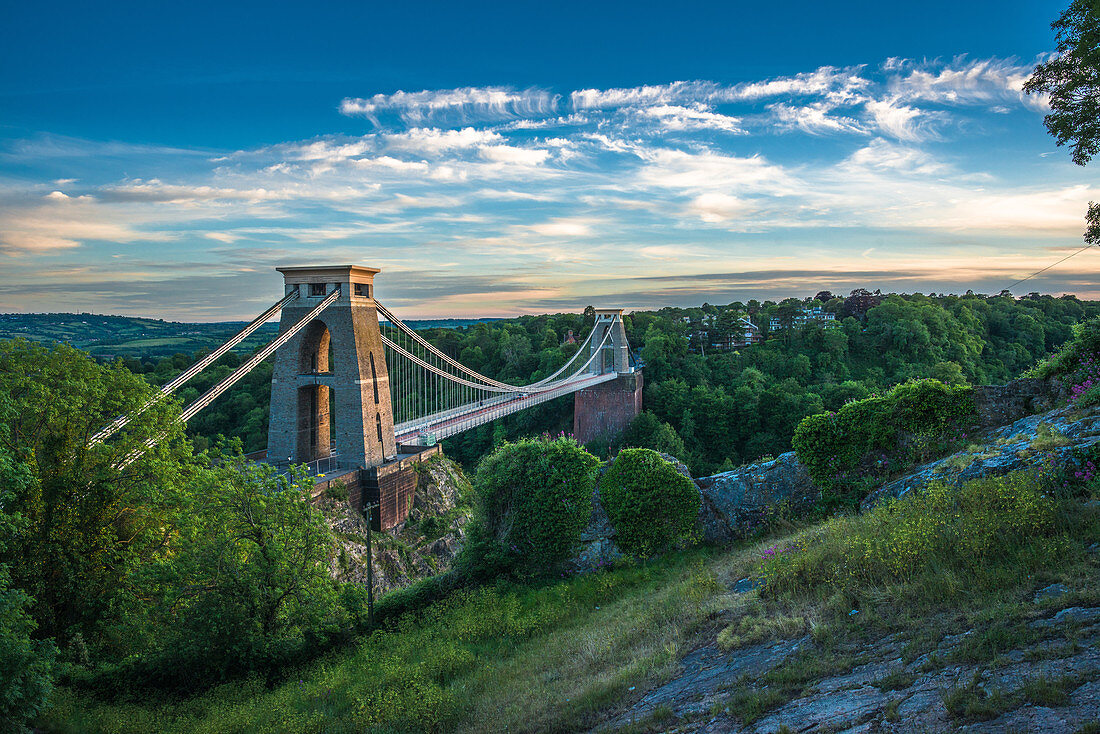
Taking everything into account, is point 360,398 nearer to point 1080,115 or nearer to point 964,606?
point 964,606

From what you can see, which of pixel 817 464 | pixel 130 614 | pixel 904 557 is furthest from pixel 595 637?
pixel 130 614

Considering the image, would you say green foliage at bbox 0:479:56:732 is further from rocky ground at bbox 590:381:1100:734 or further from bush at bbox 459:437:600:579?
rocky ground at bbox 590:381:1100:734

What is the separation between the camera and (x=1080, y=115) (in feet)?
28.9

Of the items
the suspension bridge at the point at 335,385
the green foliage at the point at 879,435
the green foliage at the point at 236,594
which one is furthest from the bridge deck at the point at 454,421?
the green foliage at the point at 879,435

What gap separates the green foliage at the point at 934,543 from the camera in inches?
179

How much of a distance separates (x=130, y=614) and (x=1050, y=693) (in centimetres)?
1011

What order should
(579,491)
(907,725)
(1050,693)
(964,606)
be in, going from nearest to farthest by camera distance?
(1050,693), (907,725), (964,606), (579,491)

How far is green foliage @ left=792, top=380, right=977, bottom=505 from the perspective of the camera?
8.41m

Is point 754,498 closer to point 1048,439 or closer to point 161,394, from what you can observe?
point 1048,439

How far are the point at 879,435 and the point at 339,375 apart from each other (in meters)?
14.1

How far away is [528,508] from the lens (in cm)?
957

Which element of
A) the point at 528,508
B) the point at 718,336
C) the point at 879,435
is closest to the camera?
the point at 879,435

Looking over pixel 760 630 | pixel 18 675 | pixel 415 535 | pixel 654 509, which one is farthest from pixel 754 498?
pixel 415 535

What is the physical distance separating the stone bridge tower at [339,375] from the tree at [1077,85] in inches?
638
